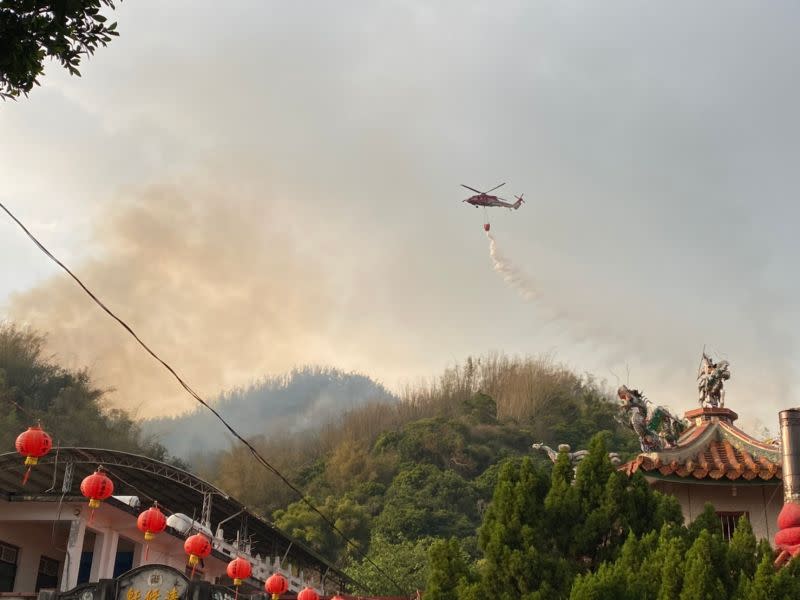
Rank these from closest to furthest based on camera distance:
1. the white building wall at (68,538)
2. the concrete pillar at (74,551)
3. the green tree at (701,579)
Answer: the green tree at (701,579)
the concrete pillar at (74,551)
the white building wall at (68,538)

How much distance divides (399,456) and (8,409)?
63.3 ft

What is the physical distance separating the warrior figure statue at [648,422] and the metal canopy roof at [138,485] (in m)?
10.5

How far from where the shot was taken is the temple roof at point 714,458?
46.9 ft

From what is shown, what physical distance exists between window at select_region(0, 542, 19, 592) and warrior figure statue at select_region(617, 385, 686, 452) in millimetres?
13141

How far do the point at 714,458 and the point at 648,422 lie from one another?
1222 mm

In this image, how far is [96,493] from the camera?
1365cm

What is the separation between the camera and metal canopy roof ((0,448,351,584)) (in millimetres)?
18097

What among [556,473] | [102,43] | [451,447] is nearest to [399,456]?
[451,447]

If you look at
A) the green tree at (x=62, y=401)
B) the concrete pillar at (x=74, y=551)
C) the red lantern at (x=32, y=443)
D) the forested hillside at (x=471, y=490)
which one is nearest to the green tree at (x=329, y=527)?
the forested hillside at (x=471, y=490)

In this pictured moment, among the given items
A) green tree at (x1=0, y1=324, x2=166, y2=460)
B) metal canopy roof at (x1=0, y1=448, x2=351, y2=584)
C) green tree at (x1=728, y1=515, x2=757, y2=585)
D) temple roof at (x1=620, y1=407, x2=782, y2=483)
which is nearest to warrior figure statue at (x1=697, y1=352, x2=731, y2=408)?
temple roof at (x1=620, y1=407, x2=782, y2=483)

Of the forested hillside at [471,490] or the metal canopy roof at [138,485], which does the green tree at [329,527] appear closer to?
the forested hillside at [471,490]

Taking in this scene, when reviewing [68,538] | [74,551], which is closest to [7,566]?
[68,538]

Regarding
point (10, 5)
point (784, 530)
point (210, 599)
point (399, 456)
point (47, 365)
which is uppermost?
point (47, 365)

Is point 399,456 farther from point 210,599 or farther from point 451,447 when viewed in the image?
point 210,599
